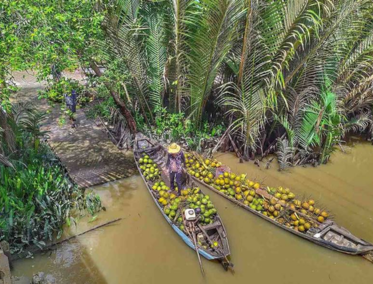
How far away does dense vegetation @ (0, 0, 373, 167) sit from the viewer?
6188 mm

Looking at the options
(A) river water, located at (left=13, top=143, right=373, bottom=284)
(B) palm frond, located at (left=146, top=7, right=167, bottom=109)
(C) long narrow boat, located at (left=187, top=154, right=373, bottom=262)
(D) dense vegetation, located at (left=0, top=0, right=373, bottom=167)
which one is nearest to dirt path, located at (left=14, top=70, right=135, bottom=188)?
(A) river water, located at (left=13, top=143, right=373, bottom=284)

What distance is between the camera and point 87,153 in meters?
7.95

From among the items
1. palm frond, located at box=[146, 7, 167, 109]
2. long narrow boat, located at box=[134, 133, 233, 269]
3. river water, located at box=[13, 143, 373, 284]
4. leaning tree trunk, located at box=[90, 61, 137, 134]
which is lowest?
river water, located at box=[13, 143, 373, 284]

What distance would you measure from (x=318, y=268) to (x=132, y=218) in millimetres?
3743

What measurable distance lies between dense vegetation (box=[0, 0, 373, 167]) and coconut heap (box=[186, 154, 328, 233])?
1.51 metres

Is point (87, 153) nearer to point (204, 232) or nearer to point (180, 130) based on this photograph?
point (180, 130)

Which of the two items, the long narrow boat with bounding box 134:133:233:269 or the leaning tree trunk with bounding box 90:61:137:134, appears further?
the leaning tree trunk with bounding box 90:61:137:134

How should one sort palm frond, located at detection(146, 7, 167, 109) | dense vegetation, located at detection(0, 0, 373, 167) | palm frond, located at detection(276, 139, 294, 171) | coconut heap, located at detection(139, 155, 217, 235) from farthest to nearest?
1. palm frond, located at detection(146, 7, 167, 109)
2. palm frond, located at detection(276, 139, 294, 171)
3. dense vegetation, located at detection(0, 0, 373, 167)
4. coconut heap, located at detection(139, 155, 217, 235)

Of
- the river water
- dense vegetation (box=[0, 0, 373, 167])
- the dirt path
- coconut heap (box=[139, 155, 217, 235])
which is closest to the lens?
the river water

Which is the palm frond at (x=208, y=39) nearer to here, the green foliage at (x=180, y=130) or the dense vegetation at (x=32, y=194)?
the green foliage at (x=180, y=130)

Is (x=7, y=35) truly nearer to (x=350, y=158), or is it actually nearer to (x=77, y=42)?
(x=77, y=42)

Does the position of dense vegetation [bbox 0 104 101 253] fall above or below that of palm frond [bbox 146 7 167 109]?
below

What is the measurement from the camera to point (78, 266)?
500 centimetres

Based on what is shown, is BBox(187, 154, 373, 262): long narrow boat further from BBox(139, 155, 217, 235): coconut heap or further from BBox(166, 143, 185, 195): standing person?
BBox(166, 143, 185, 195): standing person
